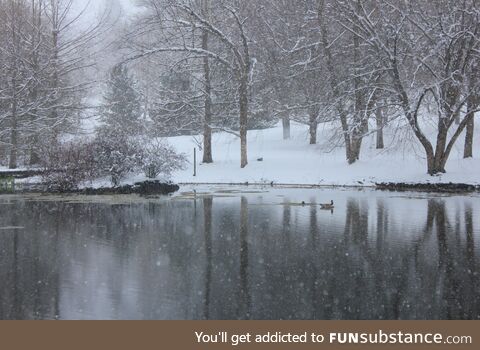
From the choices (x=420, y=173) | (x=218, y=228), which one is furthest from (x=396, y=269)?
(x=420, y=173)

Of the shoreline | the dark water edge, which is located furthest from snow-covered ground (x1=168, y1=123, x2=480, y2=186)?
the dark water edge

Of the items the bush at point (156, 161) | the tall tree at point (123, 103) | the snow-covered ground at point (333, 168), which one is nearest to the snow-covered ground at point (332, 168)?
the snow-covered ground at point (333, 168)

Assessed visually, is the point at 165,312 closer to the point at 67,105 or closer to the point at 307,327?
the point at 307,327

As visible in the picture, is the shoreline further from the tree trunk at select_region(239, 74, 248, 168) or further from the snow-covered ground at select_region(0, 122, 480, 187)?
A: the tree trunk at select_region(239, 74, 248, 168)

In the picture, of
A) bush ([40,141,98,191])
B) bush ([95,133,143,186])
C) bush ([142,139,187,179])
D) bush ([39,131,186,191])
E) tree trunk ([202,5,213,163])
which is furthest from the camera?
tree trunk ([202,5,213,163])

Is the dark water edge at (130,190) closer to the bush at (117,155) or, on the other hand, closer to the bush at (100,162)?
the bush at (100,162)

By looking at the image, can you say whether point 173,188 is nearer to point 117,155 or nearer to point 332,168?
point 117,155

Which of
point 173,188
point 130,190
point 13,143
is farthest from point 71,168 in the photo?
point 13,143

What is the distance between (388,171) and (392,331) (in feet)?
85.7

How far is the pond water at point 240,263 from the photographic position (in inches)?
297

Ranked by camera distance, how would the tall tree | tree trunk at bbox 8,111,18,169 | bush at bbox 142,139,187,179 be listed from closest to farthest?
1. bush at bbox 142,139,187,179
2. tree trunk at bbox 8,111,18,169
3. the tall tree

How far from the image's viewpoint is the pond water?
297 inches

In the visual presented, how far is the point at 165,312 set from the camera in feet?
24.1

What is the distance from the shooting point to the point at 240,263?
10.3 metres
